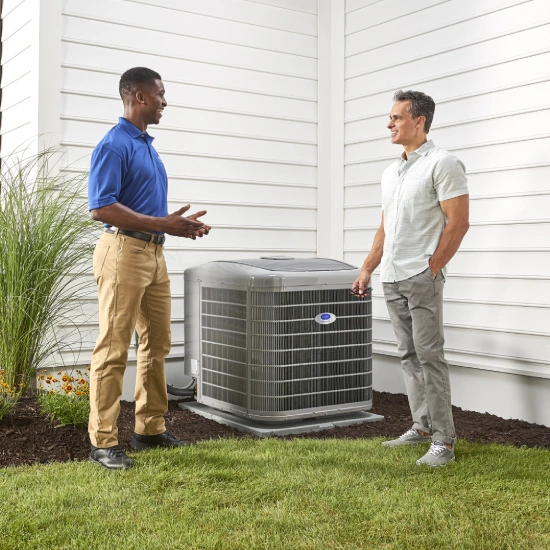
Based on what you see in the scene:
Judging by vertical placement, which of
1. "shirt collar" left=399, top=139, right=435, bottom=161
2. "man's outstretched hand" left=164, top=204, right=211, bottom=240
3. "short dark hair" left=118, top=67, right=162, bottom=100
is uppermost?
"short dark hair" left=118, top=67, right=162, bottom=100

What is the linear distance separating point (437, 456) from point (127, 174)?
177cm

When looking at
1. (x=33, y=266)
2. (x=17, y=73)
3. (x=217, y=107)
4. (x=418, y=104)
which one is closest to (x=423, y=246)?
(x=418, y=104)

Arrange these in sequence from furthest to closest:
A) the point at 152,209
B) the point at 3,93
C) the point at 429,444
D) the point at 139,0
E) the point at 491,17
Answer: the point at 3,93
the point at 139,0
the point at 491,17
the point at 429,444
the point at 152,209

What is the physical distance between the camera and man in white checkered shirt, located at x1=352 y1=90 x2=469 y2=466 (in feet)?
10.3

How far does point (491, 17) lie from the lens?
4137 mm

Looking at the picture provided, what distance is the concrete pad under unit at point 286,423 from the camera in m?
3.84

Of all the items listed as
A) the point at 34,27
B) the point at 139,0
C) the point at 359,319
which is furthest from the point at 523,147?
the point at 34,27

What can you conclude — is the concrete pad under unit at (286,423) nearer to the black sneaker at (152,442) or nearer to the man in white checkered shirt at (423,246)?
the black sneaker at (152,442)

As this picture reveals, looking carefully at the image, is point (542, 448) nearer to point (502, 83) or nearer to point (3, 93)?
point (502, 83)

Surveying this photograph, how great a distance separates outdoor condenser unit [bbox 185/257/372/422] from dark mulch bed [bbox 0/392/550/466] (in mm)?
166

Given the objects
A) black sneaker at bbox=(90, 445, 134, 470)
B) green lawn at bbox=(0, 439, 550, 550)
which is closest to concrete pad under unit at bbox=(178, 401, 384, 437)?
green lawn at bbox=(0, 439, 550, 550)

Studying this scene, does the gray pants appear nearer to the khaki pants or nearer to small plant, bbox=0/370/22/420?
the khaki pants

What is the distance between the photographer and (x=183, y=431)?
3.87 meters

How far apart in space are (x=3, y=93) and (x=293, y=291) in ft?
8.45
